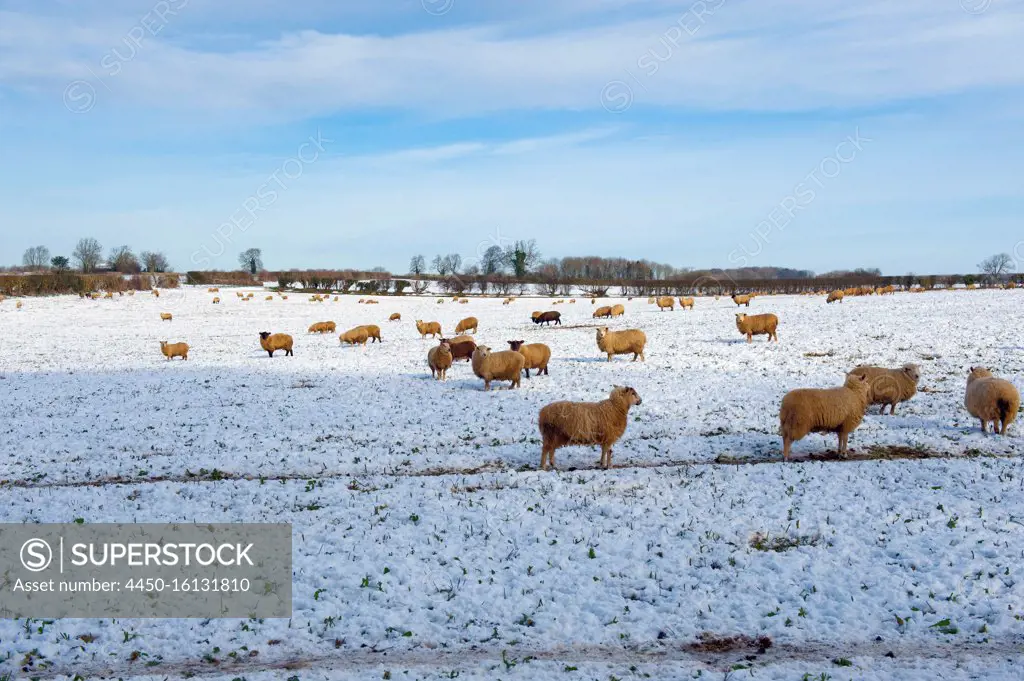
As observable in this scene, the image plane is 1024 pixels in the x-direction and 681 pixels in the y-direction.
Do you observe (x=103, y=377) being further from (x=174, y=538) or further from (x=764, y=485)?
(x=764, y=485)

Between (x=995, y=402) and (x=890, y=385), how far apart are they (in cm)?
265

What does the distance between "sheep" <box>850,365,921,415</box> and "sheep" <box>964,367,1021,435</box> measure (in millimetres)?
2010

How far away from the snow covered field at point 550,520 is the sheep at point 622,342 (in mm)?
4145

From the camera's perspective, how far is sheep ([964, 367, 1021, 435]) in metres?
15.3

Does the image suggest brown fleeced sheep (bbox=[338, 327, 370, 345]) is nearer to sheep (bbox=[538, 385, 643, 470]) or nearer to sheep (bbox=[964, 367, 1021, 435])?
sheep (bbox=[538, 385, 643, 470])

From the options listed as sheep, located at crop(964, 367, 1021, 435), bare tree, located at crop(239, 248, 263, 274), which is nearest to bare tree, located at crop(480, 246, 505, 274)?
bare tree, located at crop(239, 248, 263, 274)

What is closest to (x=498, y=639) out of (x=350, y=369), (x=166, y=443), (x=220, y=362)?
(x=166, y=443)

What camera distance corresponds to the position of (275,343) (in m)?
34.3

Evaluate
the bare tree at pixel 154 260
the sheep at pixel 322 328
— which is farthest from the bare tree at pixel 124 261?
the sheep at pixel 322 328

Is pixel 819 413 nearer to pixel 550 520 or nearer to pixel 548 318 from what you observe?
pixel 550 520

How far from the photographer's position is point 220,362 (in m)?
32.2

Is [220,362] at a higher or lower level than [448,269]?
lower

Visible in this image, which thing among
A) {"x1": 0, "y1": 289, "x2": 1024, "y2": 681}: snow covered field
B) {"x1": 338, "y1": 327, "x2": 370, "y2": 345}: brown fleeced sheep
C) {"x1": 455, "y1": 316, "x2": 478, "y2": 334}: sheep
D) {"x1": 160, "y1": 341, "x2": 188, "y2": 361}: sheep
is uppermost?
{"x1": 455, "y1": 316, "x2": 478, "y2": 334}: sheep

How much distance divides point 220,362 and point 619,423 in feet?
80.9
